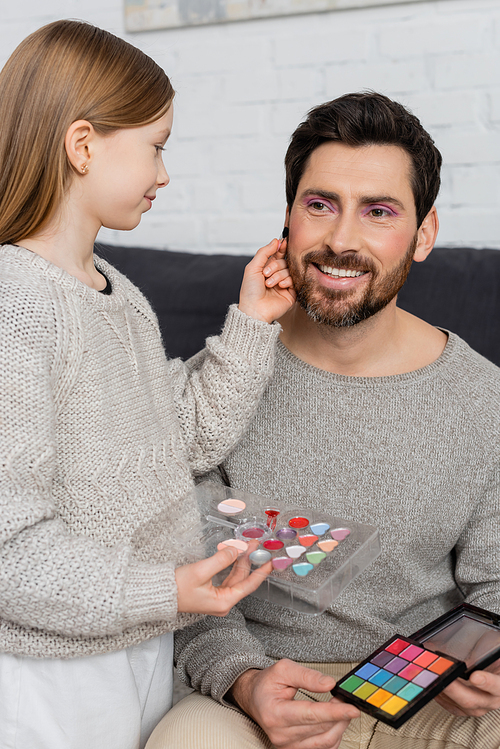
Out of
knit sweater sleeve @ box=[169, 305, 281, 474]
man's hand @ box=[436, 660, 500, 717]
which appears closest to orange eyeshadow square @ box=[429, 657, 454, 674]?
man's hand @ box=[436, 660, 500, 717]

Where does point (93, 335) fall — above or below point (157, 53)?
below

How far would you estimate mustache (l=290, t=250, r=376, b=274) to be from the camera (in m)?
1.21

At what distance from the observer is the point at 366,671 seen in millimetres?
877

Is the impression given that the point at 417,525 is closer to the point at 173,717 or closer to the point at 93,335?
the point at 173,717

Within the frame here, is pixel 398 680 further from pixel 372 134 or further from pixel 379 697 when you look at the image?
pixel 372 134

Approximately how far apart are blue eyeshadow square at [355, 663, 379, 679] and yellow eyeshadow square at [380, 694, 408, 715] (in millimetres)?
63

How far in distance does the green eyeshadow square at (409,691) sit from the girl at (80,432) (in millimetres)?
209

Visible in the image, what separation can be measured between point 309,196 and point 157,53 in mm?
1027

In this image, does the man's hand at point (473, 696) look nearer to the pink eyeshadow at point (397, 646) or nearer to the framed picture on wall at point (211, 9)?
the pink eyeshadow at point (397, 646)

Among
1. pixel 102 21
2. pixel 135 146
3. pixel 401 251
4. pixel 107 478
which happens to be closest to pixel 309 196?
pixel 401 251

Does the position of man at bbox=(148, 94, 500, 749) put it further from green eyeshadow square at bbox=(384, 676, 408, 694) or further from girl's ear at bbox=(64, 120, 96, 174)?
girl's ear at bbox=(64, 120, 96, 174)

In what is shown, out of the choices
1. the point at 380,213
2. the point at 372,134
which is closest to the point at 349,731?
the point at 380,213

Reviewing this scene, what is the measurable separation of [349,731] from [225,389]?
0.56 m

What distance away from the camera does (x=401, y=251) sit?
1252 mm
